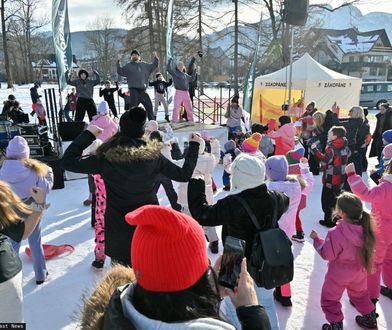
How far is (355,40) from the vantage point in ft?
179

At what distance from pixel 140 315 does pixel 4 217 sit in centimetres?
149

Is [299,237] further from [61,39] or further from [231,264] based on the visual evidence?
[61,39]

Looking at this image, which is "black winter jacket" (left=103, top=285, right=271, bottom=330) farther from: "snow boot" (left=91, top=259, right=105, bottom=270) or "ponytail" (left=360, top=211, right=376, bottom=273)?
"snow boot" (left=91, top=259, right=105, bottom=270)

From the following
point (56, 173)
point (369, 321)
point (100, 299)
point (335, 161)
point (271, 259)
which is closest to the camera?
point (100, 299)

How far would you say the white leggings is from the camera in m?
1.80

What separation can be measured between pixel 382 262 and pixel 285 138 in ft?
10.7

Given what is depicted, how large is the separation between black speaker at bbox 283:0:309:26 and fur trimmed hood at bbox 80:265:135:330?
25.6 feet

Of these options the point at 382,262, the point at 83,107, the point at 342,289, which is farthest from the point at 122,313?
the point at 83,107

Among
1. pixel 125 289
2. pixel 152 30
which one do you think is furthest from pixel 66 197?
pixel 152 30

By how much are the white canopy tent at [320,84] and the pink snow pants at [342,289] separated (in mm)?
10728

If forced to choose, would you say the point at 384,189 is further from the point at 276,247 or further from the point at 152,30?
the point at 152,30

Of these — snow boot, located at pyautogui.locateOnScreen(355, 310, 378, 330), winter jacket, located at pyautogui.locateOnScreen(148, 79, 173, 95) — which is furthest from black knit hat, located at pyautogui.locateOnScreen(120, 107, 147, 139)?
winter jacket, located at pyautogui.locateOnScreen(148, 79, 173, 95)

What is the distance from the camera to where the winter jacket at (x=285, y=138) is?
6211 mm

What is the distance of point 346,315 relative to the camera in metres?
3.18
